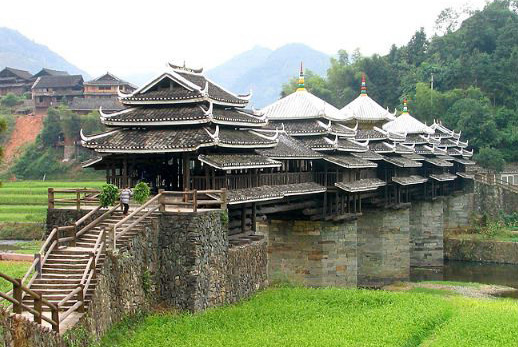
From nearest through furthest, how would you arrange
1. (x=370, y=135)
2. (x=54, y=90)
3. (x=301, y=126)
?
(x=301, y=126) → (x=370, y=135) → (x=54, y=90)

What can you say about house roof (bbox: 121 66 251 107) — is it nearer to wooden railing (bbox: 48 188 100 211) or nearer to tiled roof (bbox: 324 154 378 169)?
wooden railing (bbox: 48 188 100 211)

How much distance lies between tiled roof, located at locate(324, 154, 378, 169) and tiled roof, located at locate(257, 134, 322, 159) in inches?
39.6

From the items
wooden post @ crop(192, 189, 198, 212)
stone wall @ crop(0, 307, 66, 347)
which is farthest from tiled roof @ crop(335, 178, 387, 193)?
stone wall @ crop(0, 307, 66, 347)

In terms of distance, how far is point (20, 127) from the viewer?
98438 mm

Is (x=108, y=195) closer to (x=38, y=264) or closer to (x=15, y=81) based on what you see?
→ (x=38, y=264)

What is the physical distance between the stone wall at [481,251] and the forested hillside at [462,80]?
60.1ft

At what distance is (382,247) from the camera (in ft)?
163

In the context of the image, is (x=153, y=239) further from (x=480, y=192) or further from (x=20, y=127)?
(x=20, y=127)

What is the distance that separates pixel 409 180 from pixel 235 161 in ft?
89.5

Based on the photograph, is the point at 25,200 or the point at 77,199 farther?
the point at 25,200

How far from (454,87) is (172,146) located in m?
76.1

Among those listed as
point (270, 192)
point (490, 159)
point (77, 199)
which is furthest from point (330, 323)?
point (490, 159)

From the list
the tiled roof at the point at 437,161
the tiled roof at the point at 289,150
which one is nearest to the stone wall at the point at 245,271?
the tiled roof at the point at 289,150

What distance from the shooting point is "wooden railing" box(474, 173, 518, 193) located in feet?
231
